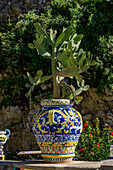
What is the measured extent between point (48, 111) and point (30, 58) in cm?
609

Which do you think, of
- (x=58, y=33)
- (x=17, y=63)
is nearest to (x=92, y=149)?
(x=17, y=63)

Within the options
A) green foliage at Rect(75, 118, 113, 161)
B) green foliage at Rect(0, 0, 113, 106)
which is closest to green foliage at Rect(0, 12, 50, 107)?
green foliage at Rect(0, 0, 113, 106)

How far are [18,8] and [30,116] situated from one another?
3.85m

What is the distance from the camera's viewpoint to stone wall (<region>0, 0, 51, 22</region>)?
10.4m

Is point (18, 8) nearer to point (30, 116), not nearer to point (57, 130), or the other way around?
point (30, 116)

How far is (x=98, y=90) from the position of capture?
29.0ft

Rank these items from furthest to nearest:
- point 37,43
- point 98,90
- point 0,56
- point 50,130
Answer: point 0,56
point 98,90
point 37,43
point 50,130

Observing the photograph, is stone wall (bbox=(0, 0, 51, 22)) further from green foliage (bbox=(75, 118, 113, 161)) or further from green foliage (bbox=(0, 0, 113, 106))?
green foliage (bbox=(75, 118, 113, 161))

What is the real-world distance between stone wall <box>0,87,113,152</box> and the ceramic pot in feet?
17.8

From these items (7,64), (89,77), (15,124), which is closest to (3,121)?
(15,124)

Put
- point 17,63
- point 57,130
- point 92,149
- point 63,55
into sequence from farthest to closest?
point 17,63
point 92,149
point 63,55
point 57,130

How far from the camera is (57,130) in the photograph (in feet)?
11.0

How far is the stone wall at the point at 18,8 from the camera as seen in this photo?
1044 cm

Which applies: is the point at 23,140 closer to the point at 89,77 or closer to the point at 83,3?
the point at 89,77
